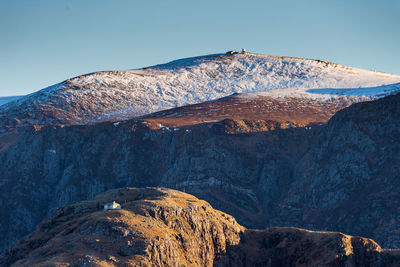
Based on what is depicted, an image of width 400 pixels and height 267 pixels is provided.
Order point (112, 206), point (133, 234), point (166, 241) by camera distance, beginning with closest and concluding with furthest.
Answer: point (133, 234), point (166, 241), point (112, 206)

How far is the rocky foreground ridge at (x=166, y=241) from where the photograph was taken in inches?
4358

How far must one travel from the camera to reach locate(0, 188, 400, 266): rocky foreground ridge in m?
111

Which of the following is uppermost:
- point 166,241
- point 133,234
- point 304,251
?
point 133,234

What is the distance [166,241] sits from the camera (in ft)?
389

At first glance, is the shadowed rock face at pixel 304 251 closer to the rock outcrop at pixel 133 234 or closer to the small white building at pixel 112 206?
the rock outcrop at pixel 133 234

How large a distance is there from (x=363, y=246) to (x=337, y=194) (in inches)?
2297

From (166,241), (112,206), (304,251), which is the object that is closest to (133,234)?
(166,241)

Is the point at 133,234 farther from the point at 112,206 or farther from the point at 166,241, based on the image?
the point at 112,206

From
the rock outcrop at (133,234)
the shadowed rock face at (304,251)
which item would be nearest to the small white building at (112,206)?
the rock outcrop at (133,234)

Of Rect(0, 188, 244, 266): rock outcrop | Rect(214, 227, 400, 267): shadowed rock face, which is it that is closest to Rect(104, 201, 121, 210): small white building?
Rect(0, 188, 244, 266): rock outcrop

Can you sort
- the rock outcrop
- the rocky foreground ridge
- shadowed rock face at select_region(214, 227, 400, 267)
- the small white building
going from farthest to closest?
shadowed rock face at select_region(214, 227, 400, 267)
the small white building
the rocky foreground ridge
the rock outcrop

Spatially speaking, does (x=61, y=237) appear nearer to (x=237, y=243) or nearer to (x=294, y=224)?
(x=237, y=243)

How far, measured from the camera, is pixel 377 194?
618 feet

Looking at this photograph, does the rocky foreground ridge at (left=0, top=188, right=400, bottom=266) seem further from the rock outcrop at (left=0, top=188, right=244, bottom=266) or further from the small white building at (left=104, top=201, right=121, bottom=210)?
the small white building at (left=104, top=201, right=121, bottom=210)
